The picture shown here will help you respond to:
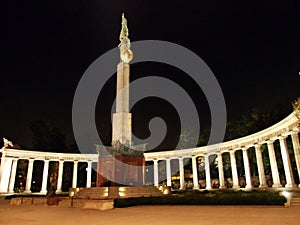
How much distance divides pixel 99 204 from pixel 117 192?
29.3 ft

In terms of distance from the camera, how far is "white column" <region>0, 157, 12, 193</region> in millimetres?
54188

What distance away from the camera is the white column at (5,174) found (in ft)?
178

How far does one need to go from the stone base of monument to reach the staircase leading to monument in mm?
7306

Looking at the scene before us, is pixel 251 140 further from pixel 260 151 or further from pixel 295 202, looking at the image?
pixel 295 202

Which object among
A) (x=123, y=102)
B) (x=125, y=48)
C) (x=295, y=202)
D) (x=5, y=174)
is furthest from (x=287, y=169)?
(x=5, y=174)

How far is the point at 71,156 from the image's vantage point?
66312 mm

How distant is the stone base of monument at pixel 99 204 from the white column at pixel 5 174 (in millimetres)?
39412

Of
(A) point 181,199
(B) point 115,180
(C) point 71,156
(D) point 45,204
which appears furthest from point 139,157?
(C) point 71,156

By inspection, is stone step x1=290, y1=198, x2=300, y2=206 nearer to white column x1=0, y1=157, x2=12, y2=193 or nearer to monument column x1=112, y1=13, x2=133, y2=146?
monument column x1=112, y1=13, x2=133, y2=146

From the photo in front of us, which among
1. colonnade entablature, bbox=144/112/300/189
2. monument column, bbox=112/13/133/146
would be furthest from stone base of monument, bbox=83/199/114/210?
colonnade entablature, bbox=144/112/300/189

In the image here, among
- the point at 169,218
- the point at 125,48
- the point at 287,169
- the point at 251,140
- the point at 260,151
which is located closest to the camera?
the point at 169,218

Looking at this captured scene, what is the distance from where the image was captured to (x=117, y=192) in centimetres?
3297

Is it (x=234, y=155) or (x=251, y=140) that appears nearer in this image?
(x=251, y=140)

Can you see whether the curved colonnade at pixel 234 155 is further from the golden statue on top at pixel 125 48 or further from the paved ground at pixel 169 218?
the golden statue on top at pixel 125 48
